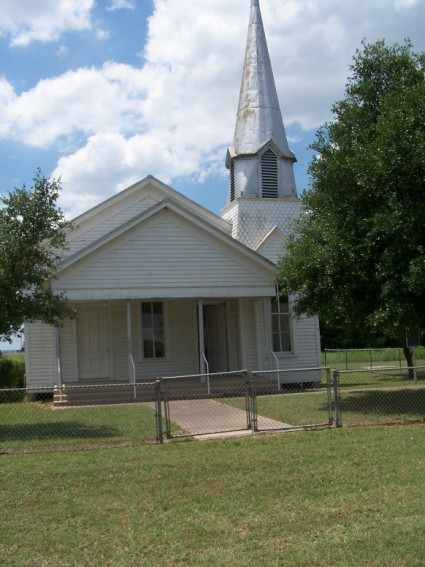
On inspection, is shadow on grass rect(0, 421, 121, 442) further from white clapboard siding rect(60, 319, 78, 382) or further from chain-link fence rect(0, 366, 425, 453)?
white clapboard siding rect(60, 319, 78, 382)

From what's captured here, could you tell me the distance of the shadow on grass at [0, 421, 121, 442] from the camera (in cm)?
1129

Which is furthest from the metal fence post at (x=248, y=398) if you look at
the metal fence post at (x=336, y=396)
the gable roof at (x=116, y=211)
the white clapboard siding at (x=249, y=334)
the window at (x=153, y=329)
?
the gable roof at (x=116, y=211)

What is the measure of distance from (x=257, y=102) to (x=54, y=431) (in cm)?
1626

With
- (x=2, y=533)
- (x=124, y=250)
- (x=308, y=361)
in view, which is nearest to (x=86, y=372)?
(x=124, y=250)

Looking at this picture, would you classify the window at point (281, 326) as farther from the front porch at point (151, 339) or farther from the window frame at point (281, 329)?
the front porch at point (151, 339)

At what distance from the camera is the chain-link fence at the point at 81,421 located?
35.2ft

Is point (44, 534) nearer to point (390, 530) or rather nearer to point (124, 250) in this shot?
point (390, 530)

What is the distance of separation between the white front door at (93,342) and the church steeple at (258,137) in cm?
681

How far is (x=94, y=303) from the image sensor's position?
20562 millimetres

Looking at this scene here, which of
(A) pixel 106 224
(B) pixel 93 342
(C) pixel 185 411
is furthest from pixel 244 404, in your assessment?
(A) pixel 106 224

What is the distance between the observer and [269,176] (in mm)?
23781

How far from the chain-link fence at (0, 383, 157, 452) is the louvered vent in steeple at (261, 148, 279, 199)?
8.72 meters

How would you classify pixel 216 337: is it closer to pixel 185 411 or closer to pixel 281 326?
pixel 281 326

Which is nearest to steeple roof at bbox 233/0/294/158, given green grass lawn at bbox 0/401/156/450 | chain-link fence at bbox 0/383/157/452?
chain-link fence at bbox 0/383/157/452
